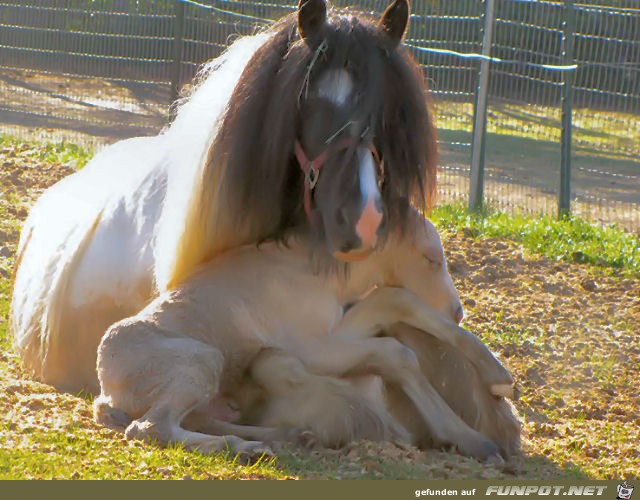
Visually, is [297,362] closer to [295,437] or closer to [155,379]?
[295,437]

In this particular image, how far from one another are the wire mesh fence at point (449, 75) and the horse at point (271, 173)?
495cm

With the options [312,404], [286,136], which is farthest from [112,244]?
[312,404]

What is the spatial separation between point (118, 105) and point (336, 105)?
8.89m

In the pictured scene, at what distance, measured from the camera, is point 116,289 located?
4.63 meters

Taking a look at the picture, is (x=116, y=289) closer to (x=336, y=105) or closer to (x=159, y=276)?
(x=159, y=276)

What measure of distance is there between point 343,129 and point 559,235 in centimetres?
467

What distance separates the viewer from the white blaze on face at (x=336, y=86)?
392 cm

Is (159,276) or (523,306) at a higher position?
(159,276)

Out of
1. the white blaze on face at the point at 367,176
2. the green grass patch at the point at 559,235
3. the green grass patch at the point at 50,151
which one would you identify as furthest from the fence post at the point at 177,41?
the white blaze on face at the point at 367,176

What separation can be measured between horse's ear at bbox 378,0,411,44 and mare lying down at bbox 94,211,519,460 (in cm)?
69

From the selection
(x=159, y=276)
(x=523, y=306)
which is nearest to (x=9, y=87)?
(x=523, y=306)

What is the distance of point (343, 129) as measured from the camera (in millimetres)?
3865

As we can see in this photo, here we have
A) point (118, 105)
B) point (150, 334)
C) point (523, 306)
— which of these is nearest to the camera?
point (150, 334)

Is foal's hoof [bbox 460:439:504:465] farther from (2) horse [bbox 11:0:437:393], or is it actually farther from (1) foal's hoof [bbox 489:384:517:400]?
(2) horse [bbox 11:0:437:393]
